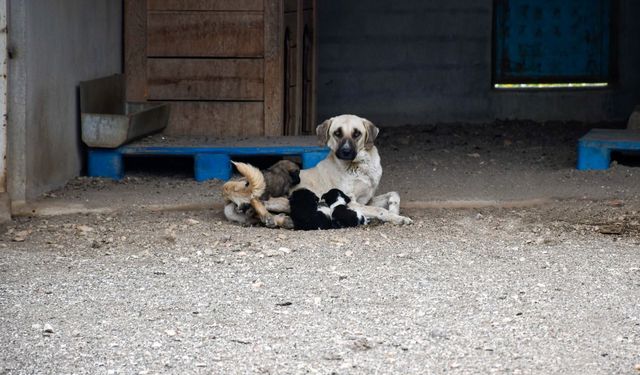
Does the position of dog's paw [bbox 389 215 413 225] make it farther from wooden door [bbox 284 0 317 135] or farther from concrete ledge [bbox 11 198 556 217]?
wooden door [bbox 284 0 317 135]

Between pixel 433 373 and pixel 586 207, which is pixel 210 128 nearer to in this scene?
pixel 586 207

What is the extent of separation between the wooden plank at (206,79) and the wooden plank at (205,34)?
8cm

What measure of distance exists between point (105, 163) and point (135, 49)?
138 centimetres

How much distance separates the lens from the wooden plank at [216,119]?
9.88 meters

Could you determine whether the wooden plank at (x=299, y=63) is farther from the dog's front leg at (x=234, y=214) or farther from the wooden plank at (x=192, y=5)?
the dog's front leg at (x=234, y=214)

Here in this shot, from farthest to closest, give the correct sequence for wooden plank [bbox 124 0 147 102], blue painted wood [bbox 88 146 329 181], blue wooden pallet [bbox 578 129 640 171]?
wooden plank [bbox 124 0 147 102]
blue wooden pallet [bbox 578 129 640 171]
blue painted wood [bbox 88 146 329 181]

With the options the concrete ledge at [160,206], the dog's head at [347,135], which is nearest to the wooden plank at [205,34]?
the concrete ledge at [160,206]

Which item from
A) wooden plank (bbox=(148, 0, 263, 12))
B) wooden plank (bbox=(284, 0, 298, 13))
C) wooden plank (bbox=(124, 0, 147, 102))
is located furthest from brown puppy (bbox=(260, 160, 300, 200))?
wooden plank (bbox=(284, 0, 298, 13))

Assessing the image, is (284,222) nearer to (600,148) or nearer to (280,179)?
(280,179)

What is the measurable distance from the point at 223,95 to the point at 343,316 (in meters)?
5.04

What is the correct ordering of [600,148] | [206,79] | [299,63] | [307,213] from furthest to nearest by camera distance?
[299,63], [206,79], [600,148], [307,213]

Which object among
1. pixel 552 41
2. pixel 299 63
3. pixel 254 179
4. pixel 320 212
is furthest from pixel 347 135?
pixel 552 41

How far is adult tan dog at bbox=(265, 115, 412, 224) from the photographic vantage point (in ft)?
24.6

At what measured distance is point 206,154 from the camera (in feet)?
29.2
